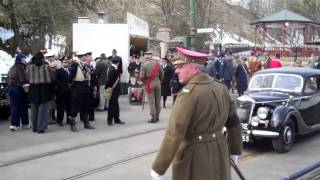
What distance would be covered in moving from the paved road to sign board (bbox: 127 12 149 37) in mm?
8705

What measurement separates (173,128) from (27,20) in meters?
18.7

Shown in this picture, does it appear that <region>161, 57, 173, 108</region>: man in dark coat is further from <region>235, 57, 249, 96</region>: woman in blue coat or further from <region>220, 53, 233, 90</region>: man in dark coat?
<region>235, 57, 249, 96</region>: woman in blue coat

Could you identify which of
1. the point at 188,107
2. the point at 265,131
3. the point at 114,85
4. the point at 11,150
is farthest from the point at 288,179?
the point at 114,85

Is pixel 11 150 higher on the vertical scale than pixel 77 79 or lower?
lower

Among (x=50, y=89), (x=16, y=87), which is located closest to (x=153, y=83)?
(x=50, y=89)

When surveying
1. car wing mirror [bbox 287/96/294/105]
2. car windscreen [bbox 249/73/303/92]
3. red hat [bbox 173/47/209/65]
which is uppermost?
red hat [bbox 173/47/209/65]

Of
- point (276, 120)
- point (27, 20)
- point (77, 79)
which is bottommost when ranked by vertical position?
point (276, 120)

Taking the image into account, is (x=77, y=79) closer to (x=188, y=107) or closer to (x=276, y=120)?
(x=276, y=120)

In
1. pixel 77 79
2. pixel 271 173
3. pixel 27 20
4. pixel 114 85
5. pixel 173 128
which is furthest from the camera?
pixel 27 20

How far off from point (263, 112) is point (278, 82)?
4.90 ft

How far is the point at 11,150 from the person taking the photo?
10.4 metres

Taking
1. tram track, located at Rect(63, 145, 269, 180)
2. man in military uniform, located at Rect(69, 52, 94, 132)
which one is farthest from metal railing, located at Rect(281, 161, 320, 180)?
man in military uniform, located at Rect(69, 52, 94, 132)

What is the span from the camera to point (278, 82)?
1183cm

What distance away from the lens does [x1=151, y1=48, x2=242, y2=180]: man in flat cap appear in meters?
4.36
